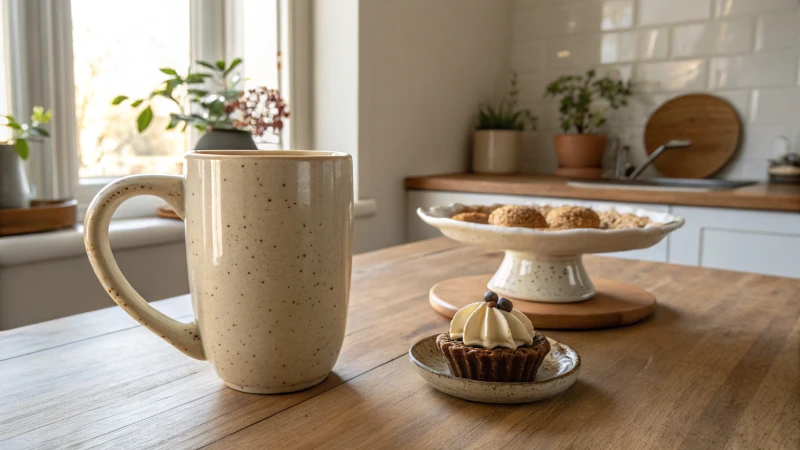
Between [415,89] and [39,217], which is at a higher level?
[415,89]

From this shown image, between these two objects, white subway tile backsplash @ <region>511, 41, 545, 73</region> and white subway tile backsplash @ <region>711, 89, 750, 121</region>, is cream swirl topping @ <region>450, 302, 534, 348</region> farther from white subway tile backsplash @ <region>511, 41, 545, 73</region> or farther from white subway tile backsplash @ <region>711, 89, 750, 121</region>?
white subway tile backsplash @ <region>511, 41, 545, 73</region>

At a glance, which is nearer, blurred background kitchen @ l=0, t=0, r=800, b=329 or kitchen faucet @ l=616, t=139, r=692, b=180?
blurred background kitchen @ l=0, t=0, r=800, b=329

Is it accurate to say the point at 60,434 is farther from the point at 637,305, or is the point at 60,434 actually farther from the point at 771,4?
the point at 771,4

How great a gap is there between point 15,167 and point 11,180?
28 millimetres

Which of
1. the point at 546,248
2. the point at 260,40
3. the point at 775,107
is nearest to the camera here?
the point at 546,248

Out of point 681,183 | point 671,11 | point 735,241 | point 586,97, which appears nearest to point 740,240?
point 735,241

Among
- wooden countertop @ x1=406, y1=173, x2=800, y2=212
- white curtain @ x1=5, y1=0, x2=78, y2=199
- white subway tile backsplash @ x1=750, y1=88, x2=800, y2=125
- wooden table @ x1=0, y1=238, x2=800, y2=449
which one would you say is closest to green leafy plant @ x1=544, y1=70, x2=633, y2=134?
wooden countertop @ x1=406, y1=173, x2=800, y2=212

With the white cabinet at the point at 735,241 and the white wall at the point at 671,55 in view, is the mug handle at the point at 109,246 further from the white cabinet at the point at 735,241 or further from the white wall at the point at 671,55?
the white wall at the point at 671,55

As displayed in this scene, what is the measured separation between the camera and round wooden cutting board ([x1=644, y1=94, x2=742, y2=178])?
2217 millimetres

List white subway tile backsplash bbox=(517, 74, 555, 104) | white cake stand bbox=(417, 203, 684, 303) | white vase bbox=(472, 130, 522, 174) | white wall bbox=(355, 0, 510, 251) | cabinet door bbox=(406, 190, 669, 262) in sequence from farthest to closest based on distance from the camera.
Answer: white subway tile backsplash bbox=(517, 74, 555, 104) → white vase bbox=(472, 130, 522, 174) → white wall bbox=(355, 0, 510, 251) → cabinet door bbox=(406, 190, 669, 262) → white cake stand bbox=(417, 203, 684, 303)

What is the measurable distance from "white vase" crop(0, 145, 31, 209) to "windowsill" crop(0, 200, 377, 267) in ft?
0.24

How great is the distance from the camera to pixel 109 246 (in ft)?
1.65

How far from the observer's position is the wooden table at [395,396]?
0.45 metres

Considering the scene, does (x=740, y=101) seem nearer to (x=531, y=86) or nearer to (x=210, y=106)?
(x=531, y=86)
